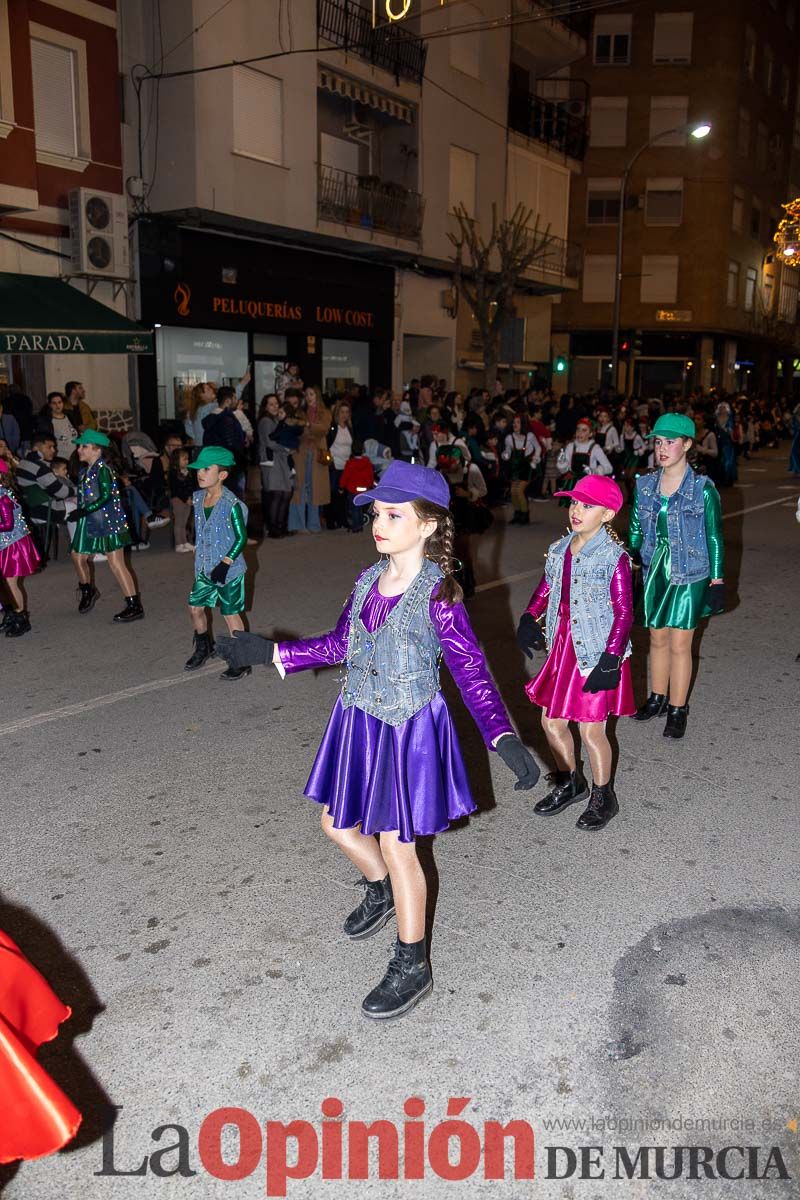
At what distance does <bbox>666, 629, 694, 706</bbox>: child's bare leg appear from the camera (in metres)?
6.10

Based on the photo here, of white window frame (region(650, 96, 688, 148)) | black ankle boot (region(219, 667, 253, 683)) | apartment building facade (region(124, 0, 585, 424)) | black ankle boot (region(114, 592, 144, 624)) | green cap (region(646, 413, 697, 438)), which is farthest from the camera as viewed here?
white window frame (region(650, 96, 688, 148))

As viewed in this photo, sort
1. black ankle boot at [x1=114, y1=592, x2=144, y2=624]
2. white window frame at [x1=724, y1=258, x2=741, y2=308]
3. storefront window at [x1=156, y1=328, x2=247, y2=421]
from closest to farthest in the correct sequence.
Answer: black ankle boot at [x1=114, y1=592, x2=144, y2=624] → storefront window at [x1=156, y1=328, x2=247, y2=421] → white window frame at [x1=724, y1=258, x2=741, y2=308]

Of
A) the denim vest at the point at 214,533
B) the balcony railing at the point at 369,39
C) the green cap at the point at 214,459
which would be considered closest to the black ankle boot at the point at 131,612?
the denim vest at the point at 214,533

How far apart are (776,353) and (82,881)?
57495mm

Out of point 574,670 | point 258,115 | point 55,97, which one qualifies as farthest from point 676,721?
point 258,115

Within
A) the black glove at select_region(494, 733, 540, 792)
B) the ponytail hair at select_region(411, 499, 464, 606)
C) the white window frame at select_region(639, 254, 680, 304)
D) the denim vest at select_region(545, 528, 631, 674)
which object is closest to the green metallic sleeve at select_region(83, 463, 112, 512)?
the denim vest at select_region(545, 528, 631, 674)

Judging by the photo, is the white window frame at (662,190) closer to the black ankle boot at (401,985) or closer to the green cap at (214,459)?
the green cap at (214,459)

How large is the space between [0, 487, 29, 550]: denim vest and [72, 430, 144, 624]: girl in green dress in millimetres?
498

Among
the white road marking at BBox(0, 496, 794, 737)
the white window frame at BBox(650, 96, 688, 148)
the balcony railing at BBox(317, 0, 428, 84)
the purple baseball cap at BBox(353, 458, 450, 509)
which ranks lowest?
the white road marking at BBox(0, 496, 794, 737)

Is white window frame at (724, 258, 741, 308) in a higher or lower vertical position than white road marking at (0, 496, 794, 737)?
higher

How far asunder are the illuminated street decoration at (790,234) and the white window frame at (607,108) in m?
32.8

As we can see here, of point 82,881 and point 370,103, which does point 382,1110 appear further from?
point 370,103

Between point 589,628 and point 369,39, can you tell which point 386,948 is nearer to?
point 589,628

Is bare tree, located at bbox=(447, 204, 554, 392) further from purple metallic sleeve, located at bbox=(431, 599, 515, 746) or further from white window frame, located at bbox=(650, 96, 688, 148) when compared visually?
purple metallic sleeve, located at bbox=(431, 599, 515, 746)
